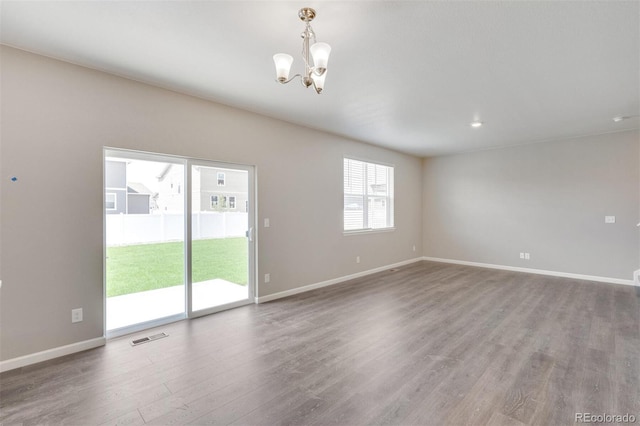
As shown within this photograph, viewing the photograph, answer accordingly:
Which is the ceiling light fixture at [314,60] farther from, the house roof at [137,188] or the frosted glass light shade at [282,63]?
the house roof at [137,188]

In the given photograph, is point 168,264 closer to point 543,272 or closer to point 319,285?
point 319,285

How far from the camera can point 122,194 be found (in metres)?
3.09

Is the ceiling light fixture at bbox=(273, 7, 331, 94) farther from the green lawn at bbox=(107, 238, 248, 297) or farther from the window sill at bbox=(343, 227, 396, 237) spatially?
the window sill at bbox=(343, 227, 396, 237)

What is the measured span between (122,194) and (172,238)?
0.72m

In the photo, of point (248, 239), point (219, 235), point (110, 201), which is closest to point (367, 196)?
point (248, 239)

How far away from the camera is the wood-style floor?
1902mm

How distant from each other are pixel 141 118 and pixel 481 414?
4.01m

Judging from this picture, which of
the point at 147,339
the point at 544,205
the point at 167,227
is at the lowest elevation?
the point at 147,339

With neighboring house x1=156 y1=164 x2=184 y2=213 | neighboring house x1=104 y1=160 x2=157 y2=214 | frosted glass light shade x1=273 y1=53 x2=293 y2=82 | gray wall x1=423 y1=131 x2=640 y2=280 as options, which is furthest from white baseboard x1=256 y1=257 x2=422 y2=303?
frosted glass light shade x1=273 y1=53 x2=293 y2=82

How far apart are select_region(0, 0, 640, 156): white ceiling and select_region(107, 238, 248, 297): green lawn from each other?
1.86m

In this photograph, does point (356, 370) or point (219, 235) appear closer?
point (356, 370)

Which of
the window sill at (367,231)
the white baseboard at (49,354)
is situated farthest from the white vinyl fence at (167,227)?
the window sill at (367,231)

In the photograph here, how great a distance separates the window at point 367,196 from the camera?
18.7 ft

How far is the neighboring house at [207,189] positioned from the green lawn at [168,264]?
18.0 inches
